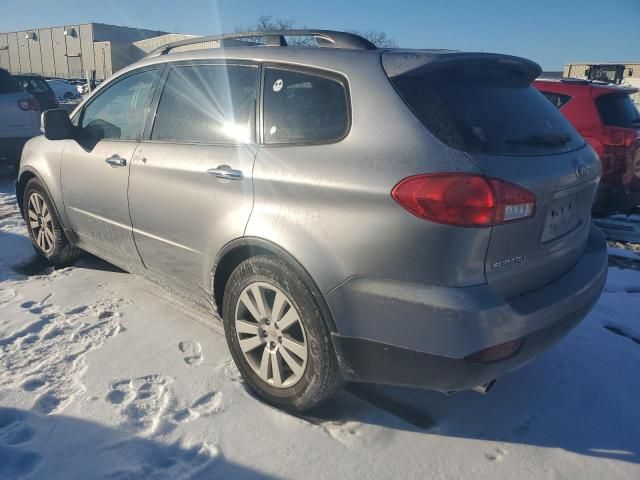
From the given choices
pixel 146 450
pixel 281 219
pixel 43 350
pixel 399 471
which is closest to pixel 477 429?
pixel 399 471

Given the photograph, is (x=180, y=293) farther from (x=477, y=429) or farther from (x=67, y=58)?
(x=67, y=58)

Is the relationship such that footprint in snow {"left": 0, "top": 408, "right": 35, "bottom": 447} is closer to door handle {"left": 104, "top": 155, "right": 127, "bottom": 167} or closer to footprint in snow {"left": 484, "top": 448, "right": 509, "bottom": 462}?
door handle {"left": 104, "top": 155, "right": 127, "bottom": 167}

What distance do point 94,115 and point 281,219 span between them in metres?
2.27

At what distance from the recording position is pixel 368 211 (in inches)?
78.7

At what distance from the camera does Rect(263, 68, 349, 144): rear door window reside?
7.34 feet

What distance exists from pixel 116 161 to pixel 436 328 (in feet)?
7.74

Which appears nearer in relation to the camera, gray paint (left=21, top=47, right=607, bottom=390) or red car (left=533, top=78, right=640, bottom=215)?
gray paint (left=21, top=47, right=607, bottom=390)

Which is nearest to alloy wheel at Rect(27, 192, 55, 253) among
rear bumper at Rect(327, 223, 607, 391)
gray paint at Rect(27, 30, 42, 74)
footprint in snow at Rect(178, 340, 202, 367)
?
footprint in snow at Rect(178, 340, 202, 367)

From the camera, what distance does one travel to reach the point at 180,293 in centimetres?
311

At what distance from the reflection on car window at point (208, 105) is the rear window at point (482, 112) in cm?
85

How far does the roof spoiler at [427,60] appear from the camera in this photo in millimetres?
2141

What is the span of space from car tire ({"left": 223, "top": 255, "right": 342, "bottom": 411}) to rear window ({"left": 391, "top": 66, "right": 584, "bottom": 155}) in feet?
2.95

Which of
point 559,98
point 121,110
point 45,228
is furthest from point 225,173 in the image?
point 559,98

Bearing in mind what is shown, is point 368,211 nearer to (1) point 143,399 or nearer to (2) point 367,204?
(2) point 367,204
